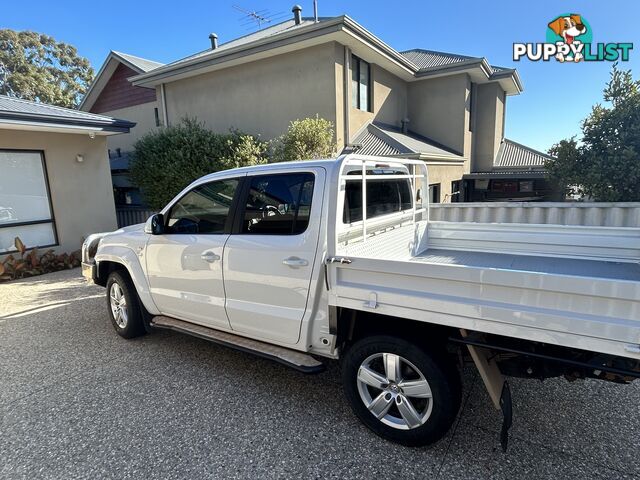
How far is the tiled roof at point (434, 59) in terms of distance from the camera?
15.0 meters

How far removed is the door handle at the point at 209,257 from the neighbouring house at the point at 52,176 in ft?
21.7

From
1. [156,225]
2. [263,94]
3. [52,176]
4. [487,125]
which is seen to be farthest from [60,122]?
[487,125]

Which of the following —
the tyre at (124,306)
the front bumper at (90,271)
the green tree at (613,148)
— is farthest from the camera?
the green tree at (613,148)

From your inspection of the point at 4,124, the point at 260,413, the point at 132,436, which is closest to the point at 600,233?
the point at 260,413

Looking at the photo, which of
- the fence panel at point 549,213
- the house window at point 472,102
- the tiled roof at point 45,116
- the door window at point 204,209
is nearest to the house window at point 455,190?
the house window at point 472,102

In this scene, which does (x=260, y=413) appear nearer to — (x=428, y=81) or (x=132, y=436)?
(x=132, y=436)

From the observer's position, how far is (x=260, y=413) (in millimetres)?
3070

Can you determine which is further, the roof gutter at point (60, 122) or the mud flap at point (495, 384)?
the roof gutter at point (60, 122)

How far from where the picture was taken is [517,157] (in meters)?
17.7

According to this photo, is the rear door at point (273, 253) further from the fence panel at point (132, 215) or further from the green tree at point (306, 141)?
the fence panel at point (132, 215)

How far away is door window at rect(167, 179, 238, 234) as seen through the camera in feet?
11.3

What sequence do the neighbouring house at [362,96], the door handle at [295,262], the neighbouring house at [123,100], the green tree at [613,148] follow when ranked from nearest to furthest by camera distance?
1. the door handle at [295,262]
2. the green tree at [613,148]
3. the neighbouring house at [362,96]
4. the neighbouring house at [123,100]

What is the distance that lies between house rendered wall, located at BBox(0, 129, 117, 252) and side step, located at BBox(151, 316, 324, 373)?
6851 mm

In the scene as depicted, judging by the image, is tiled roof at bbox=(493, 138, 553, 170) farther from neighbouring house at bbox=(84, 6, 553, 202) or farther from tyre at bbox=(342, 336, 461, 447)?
tyre at bbox=(342, 336, 461, 447)
